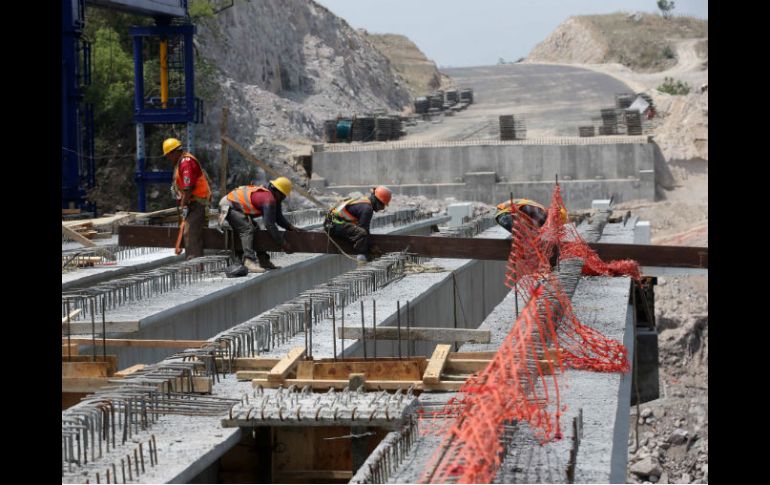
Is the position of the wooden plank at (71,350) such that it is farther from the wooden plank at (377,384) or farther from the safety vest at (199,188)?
the safety vest at (199,188)

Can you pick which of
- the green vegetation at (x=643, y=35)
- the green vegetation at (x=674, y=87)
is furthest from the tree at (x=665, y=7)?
the green vegetation at (x=674, y=87)

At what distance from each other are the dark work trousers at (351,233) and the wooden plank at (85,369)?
5.96 meters

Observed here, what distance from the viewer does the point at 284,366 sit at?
802 centimetres

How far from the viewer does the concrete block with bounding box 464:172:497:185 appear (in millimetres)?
36031

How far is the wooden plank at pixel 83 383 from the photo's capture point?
7961 mm

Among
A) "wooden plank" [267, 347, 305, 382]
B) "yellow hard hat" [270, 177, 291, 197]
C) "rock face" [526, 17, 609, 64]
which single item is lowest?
"wooden plank" [267, 347, 305, 382]

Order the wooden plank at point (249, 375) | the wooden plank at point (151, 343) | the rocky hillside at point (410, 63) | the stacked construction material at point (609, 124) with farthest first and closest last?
1. the rocky hillside at point (410, 63)
2. the stacked construction material at point (609, 124)
3. the wooden plank at point (151, 343)
4. the wooden plank at point (249, 375)

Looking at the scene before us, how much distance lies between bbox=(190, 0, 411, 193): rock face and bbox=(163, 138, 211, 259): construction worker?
57.1ft

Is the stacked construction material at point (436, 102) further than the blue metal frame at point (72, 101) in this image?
Yes

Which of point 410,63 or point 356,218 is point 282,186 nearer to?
point 356,218

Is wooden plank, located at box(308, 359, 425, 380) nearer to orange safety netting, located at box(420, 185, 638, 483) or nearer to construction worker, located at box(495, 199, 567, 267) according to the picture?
orange safety netting, located at box(420, 185, 638, 483)

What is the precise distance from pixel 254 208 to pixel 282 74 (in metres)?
36.1

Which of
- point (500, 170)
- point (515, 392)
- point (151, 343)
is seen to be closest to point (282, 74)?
point (500, 170)

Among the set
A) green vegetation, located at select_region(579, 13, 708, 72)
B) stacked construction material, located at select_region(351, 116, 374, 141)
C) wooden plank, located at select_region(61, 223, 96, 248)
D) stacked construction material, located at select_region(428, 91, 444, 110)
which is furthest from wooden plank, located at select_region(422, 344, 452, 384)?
green vegetation, located at select_region(579, 13, 708, 72)
